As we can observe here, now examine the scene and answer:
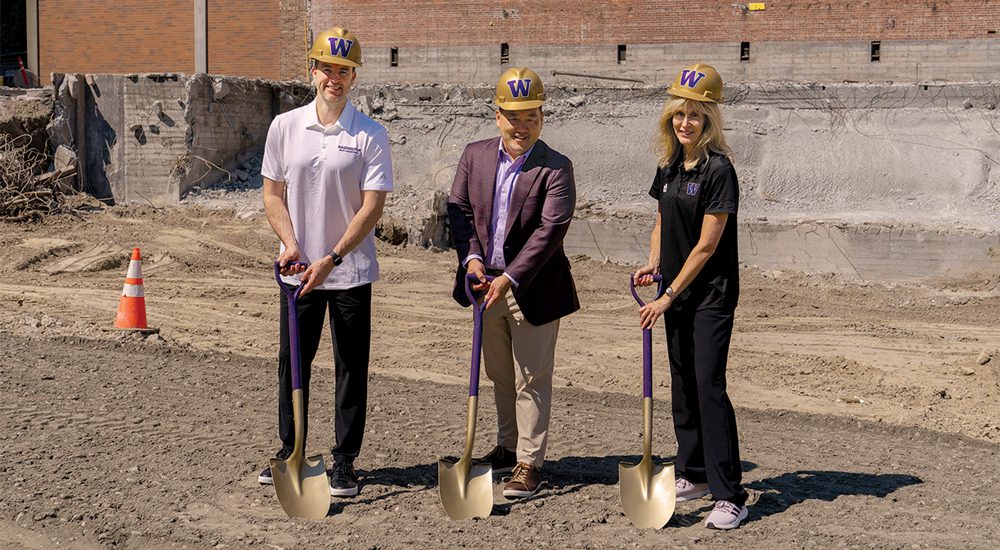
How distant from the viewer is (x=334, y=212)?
4.77 meters

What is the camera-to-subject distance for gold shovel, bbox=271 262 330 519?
182 inches

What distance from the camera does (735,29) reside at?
21.2 metres

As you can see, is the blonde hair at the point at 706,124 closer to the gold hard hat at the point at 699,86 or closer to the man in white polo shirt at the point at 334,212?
the gold hard hat at the point at 699,86

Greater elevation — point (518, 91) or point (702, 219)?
point (518, 91)

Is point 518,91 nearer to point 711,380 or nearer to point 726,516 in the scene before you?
point 711,380

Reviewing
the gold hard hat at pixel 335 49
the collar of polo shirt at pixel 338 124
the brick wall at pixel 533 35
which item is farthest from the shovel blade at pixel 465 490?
the brick wall at pixel 533 35

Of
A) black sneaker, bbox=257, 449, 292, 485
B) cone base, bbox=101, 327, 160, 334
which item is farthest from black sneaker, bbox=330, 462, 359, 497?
cone base, bbox=101, 327, 160, 334

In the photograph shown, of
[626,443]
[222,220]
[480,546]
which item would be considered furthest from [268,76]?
[480,546]

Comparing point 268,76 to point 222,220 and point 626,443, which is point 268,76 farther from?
point 626,443

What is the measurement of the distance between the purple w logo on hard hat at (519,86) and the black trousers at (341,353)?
1.13 metres

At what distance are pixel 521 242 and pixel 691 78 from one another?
107 centimetres

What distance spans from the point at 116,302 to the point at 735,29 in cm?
1457

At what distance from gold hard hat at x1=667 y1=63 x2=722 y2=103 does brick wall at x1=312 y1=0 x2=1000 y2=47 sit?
17.5m

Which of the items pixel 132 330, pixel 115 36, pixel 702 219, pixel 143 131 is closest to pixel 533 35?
pixel 143 131
